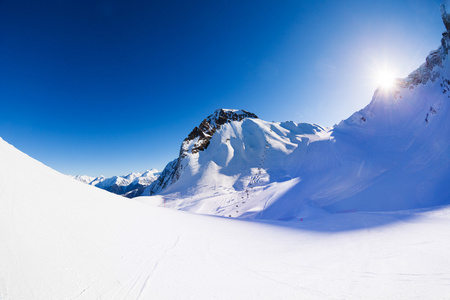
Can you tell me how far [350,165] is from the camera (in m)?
21.8

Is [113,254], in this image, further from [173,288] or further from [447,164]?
[447,164]

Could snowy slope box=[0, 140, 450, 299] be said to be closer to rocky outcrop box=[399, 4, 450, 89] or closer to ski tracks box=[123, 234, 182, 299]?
ski tracks box=[123, 234, 182, 299]

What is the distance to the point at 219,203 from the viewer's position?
2839 cm

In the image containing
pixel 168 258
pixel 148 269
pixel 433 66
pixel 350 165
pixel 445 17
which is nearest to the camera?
pixel 148 269

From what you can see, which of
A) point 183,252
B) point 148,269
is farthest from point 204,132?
point 148,269

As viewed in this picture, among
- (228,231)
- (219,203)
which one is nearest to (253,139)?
(219,203)

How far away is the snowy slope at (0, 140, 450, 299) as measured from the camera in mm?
2363

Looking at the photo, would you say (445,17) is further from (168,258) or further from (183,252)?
(168,258)

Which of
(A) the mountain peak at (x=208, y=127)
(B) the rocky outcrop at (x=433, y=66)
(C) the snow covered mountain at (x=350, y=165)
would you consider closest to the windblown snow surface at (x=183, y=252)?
(C) the snow covered mountain at (x=350, y=165)

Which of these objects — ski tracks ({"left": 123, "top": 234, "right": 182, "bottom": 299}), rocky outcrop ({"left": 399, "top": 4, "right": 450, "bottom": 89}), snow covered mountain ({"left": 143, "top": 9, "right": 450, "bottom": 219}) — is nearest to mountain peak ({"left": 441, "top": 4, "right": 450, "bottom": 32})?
rocky outcrop ({"left": 399, "top": 4, "right": 450, "bottom": 89})

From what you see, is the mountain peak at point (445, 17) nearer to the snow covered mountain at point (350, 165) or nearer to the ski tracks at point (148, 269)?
the snow covered mountain at point (350, 165)

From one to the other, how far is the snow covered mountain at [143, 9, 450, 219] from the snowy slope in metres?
12.5

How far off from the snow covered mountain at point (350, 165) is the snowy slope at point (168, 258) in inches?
491

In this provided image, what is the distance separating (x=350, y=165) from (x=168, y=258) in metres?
26.1
